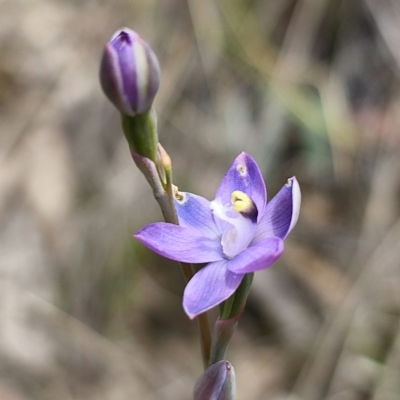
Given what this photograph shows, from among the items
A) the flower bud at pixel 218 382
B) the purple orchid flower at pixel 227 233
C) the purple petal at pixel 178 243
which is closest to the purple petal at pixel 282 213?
the purple orchid flower at pixel 227 233

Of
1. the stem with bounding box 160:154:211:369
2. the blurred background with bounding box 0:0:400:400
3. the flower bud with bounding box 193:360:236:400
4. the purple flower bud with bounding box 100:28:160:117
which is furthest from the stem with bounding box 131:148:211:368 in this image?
the blurred background with bounding box 0:0:400:400

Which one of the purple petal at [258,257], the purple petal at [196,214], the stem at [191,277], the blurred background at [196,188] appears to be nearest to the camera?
the purple petal at [258,257]

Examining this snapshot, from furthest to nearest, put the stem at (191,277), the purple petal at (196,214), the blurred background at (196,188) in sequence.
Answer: the blurred background at (196,188) → the purple petal at (196,214) → the stem at (191,277)

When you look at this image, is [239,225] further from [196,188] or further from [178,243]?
[196,188]

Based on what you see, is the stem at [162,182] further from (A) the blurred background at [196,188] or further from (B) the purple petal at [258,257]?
(A) the blurred background at [196,188]

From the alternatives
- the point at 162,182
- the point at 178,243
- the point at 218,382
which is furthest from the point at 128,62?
the point at 218,382

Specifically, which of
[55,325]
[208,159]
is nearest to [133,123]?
[55,325]

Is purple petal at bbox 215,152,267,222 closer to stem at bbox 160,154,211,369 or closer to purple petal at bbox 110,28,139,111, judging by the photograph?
stem at bbox 160,154,211,369
